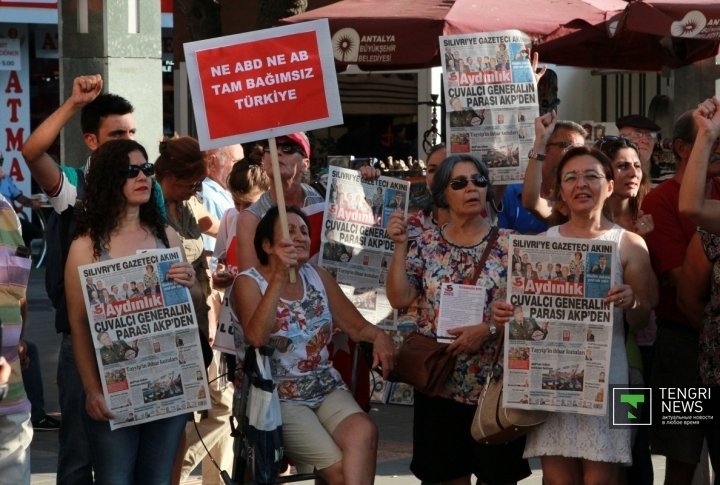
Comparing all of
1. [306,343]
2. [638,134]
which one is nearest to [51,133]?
[306,343]

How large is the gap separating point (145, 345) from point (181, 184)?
1.45 m

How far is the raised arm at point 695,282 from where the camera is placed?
19.4ft

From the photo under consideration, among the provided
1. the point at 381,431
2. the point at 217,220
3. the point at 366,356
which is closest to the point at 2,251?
the point at 366,356

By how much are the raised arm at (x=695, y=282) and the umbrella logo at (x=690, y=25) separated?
377 centimetres

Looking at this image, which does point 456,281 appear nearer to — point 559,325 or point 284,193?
point 559,325

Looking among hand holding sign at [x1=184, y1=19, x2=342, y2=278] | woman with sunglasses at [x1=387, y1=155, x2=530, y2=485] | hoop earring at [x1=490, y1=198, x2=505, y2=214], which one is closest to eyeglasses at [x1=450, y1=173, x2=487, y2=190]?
woman with sunglasses at [x1=387, y1=155, x2=530, y2=485]

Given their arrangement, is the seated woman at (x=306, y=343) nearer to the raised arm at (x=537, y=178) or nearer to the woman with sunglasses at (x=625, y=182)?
the raised arm at (x=537, y=178)

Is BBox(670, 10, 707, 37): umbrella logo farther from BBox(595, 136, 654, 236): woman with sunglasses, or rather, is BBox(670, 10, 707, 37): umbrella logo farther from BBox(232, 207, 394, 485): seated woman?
BBox(232, 207, 394, 485): seated woman

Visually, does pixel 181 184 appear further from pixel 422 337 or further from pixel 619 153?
pixel 619 153

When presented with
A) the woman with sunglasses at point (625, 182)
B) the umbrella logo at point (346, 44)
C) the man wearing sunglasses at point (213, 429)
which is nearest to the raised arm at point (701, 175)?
the woman with sunglasses at point (625, 182)

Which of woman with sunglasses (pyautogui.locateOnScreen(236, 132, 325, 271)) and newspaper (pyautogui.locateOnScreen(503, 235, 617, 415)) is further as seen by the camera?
woman with sunglasses (pyautogui.locateOnScreen(236, 132, 325, 271))

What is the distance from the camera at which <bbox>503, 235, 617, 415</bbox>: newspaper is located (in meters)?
5.71

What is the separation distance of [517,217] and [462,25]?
9.67ft

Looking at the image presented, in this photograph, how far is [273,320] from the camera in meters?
6.04
